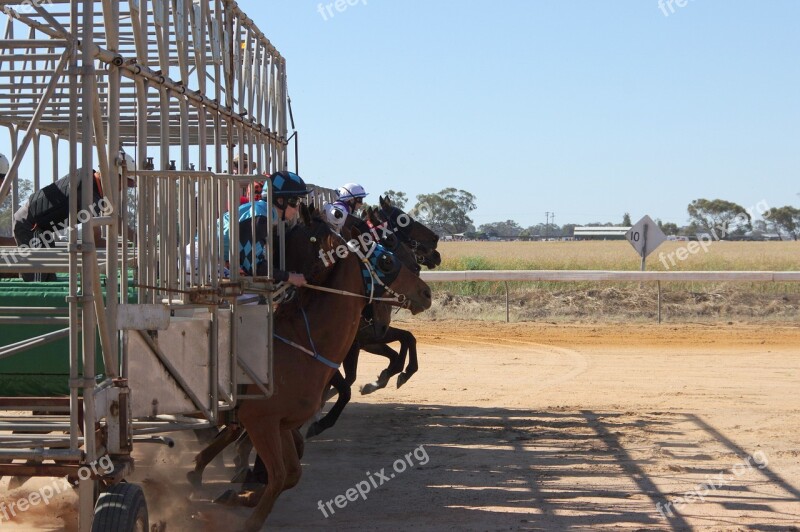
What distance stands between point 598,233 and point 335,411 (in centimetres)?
10649

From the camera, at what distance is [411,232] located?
41.7ft

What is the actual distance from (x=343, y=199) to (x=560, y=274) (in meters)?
10.4

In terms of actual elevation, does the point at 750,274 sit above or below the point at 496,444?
above

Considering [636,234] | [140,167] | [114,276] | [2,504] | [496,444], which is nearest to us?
[114,276]

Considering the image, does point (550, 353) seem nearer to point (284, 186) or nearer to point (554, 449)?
point (554, 449)

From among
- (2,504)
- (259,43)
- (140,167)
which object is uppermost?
(259,43)

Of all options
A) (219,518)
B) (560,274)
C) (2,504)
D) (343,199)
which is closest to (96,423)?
(219,518)

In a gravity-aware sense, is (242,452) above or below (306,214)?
below

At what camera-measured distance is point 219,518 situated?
25.3ft

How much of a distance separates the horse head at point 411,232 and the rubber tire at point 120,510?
22.7 feet

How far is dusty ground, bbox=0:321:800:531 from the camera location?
309 inches

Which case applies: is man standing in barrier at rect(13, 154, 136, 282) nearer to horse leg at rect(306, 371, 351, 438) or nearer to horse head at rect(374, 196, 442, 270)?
horse leg at rect(306, 371, 351, 438)

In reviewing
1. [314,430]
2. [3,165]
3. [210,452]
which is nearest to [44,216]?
[3,165]

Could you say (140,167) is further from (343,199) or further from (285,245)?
(343,199)
